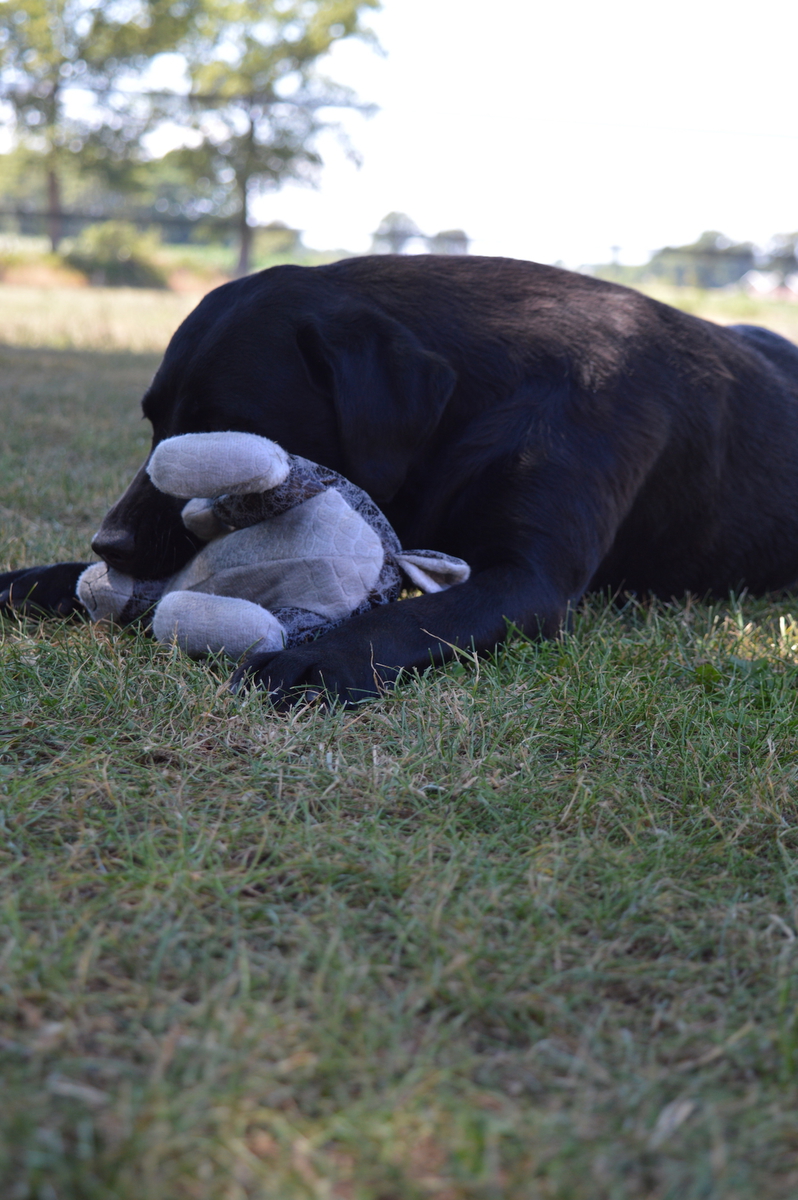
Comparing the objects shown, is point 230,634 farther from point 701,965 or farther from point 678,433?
point 678,433

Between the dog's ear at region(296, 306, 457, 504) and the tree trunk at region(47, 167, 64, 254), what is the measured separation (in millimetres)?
23612

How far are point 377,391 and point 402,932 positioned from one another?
145 centimetres

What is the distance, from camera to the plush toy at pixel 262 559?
79.7 inches

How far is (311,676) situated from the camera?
191cm

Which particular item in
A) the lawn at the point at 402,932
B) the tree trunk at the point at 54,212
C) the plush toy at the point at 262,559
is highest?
the tree trunk at the point at 54,212

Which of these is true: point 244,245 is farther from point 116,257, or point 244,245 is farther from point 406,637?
point 406,637

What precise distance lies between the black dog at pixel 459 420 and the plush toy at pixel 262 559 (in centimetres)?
10

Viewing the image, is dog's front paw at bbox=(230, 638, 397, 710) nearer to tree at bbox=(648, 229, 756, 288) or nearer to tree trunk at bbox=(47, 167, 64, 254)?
tree at bbox=(648, 229, 756, 288)

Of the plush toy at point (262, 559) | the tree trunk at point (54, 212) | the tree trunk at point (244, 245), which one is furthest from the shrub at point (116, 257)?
the plush toy at point (262, 559)

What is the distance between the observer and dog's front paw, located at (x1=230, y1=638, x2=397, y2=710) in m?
1.87

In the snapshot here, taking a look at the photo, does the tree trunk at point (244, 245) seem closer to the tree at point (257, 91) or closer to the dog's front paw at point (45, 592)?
the tree at point (257, 91)

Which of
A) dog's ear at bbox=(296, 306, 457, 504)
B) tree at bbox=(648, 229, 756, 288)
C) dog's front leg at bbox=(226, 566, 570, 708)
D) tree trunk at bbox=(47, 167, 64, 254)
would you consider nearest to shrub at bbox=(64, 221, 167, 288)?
tree trunk at bbox=(47, 167, 64, 254)

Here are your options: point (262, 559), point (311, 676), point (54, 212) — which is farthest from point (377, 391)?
point (54, 212)

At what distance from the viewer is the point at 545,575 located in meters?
2.30
